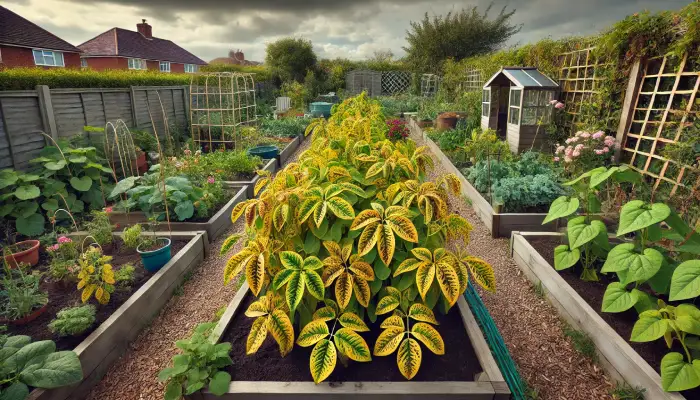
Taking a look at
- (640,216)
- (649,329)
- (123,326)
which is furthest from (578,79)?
(123,326)

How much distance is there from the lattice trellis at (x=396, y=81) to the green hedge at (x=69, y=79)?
1325 centimetres

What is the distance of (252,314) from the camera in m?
1.61

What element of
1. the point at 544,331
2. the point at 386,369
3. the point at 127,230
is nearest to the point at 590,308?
the point at 544,331

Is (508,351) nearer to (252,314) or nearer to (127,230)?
(252,314)

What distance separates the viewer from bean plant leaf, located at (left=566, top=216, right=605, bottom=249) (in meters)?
2.24

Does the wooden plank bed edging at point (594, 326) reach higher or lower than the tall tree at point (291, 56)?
lower

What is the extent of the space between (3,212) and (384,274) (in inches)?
157

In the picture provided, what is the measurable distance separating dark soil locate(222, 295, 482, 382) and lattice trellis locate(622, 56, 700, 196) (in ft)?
9.82

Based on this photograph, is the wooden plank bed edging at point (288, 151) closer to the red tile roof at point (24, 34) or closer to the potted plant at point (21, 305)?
the potted plant at point (21, 305)

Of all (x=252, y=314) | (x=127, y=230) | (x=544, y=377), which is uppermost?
(x=252, y=314)

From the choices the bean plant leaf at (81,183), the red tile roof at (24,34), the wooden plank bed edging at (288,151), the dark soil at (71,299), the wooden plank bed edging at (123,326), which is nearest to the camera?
the wooden plank bed edging at (123,326)

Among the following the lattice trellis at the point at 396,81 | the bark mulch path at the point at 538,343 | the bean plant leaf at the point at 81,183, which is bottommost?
the bark mulch path at the point at 538,343

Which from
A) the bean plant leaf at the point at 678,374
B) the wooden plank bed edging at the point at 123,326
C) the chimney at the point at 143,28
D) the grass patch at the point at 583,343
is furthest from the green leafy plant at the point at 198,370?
the chimney at the point at 143,28

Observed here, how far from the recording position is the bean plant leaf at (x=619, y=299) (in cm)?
197
